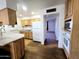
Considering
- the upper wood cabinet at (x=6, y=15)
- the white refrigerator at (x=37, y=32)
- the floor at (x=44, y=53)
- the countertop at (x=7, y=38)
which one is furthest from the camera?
the white refrigerator at (x=37, y=32)

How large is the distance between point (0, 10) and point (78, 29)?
2.06 m

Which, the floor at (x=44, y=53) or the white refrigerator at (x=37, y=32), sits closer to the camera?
the floor at (x=44, y=53)

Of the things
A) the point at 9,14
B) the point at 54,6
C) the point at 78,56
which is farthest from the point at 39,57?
the point at 54,6

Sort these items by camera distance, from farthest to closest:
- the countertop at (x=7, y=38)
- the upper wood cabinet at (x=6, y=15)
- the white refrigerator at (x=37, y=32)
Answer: the white refrigerator at (x=37, y=32) < the countertop at (x=7, y=38) < the upper wood cabinet at (x=6, y=15)

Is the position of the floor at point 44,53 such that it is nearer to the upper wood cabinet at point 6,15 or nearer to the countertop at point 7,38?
the countertop at point 7,38

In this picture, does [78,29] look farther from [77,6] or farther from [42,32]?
[42,32]

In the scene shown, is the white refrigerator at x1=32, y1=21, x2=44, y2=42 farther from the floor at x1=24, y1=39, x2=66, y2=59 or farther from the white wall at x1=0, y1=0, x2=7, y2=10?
the white wall at x1=0, y1=0, x2=7, y2=10

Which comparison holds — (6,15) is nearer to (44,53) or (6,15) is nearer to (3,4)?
(3,4)

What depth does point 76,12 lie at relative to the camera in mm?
1287

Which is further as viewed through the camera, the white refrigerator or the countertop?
the white refrigerator

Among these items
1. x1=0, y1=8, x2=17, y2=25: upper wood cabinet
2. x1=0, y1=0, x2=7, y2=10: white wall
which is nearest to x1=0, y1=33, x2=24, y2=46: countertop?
x1=0, y1=8, x2=17, y2=25: upper wood cabinet

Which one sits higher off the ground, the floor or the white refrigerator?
the white refrigerator

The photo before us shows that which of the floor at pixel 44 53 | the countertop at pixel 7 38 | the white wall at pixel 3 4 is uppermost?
the white wall at pixel 3 4

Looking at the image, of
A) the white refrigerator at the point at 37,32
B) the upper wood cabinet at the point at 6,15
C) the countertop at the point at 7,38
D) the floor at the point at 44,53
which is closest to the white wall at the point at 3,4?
the upper wood cabinet at the point at 6,15
